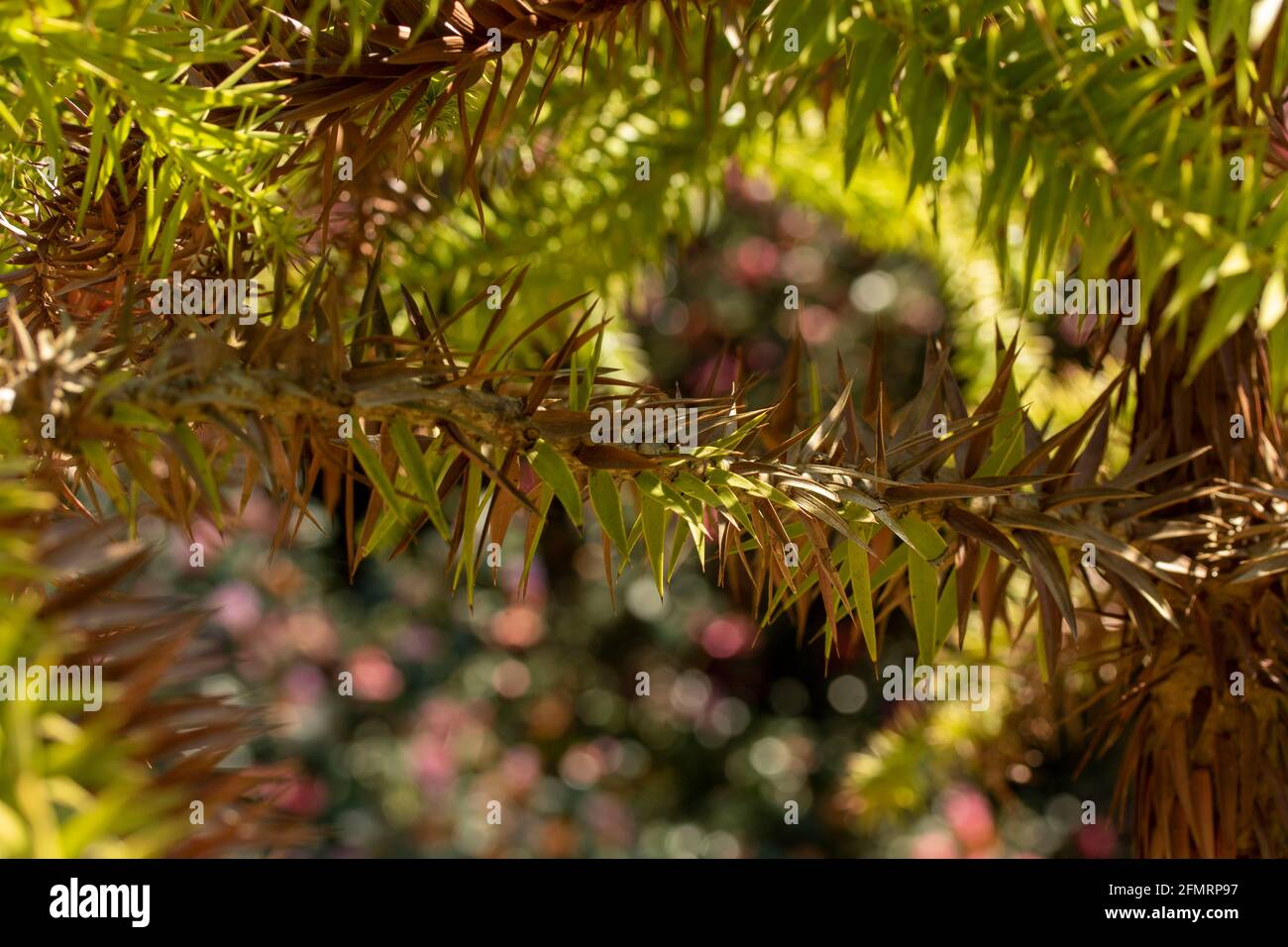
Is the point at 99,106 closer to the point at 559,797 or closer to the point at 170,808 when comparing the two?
the point at 170,808

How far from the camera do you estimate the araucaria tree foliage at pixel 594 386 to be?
0.19 m

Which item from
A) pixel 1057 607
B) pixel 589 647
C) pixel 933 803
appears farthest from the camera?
pixel 589 647

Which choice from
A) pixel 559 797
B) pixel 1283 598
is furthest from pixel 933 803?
pixel 1283 598

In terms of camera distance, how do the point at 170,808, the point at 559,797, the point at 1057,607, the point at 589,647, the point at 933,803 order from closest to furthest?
the point at 170,808, the point at 1057,607, the point at 933,803, the point at 559,797, the point at 589,647

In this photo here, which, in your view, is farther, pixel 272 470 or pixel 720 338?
pixel 720 338

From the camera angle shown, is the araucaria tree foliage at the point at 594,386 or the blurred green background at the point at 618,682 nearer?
the araucaria tree foliage at the point at 594,386

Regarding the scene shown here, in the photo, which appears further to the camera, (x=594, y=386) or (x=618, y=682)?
(x=618, y=682)

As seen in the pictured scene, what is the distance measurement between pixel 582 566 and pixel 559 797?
1.03 feet

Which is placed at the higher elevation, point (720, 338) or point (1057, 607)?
point (720, 338)

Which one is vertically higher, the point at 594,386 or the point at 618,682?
the point at 594,386

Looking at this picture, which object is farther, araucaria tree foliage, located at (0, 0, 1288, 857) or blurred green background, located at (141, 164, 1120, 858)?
blurred green background, located at (141, 164, 1120, 858)

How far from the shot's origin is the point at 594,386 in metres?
0.29

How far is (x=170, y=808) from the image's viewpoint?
0.49ft

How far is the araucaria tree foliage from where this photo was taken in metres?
0.19
